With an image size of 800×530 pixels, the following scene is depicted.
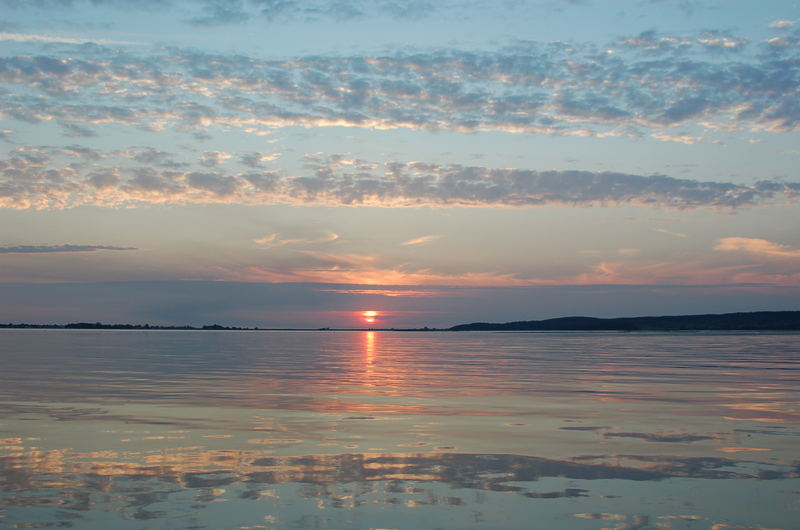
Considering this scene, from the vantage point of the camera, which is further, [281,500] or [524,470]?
[524,470]

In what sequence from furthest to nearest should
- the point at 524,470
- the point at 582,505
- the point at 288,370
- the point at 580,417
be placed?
the point at 288,370
the point at 580,417
the point at 524,470
the point at 582,505

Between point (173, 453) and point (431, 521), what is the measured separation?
5499mm

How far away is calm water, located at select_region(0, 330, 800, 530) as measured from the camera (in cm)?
849

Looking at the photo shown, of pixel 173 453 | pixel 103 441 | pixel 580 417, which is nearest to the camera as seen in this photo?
pixel 173 453

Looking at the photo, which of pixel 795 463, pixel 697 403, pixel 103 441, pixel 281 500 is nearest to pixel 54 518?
pixel 281 500

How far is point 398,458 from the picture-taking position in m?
11.8

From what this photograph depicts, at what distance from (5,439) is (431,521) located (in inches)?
345

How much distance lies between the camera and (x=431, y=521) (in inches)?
324

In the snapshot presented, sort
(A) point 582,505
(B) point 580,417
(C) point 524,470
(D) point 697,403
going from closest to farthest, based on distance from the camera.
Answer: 1. (A) point 582,505
2. (C) point 524,470
3. (B) point 580,417
4. (D) point 697,403

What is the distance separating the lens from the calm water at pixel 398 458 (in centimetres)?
849

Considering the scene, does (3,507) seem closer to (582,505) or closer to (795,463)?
(582,505)

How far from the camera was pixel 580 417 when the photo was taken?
16.6 meters

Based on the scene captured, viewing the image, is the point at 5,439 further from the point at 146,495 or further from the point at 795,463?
the point at 795,463

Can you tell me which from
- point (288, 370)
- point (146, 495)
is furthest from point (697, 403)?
point (288, 370)
